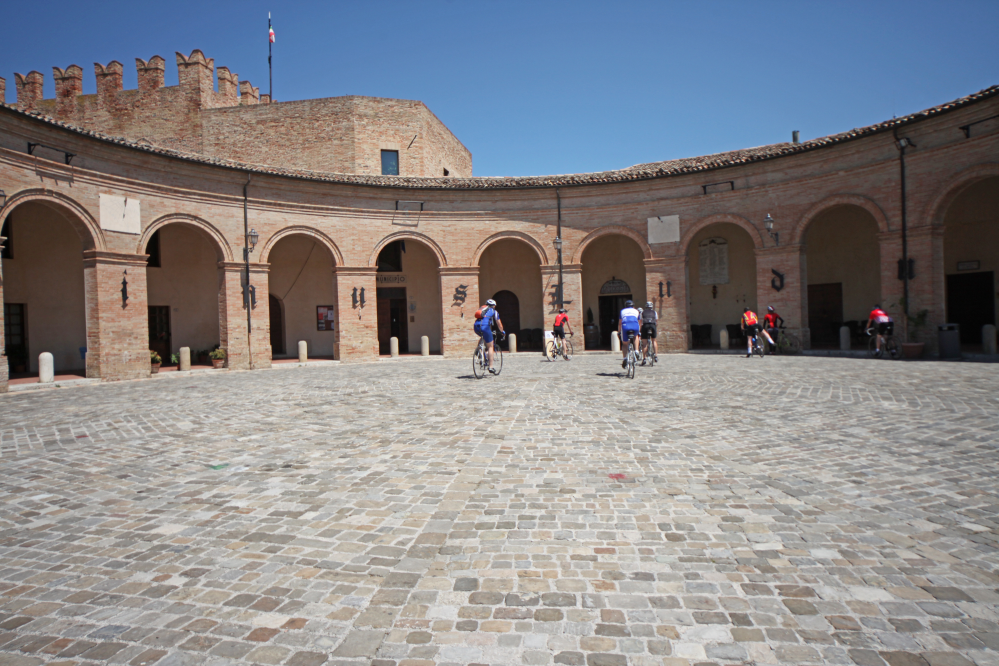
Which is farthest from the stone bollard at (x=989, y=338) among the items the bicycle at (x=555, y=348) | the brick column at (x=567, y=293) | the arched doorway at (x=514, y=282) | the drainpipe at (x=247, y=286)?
the drainpipe at (x=247, y=286)

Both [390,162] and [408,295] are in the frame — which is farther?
[390,162]

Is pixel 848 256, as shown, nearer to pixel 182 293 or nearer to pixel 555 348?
pixel 555 348

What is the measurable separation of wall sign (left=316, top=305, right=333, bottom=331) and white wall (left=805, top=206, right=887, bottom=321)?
18.7 m

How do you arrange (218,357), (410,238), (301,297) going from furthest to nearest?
(301,297) → (410,238) → (218,357)

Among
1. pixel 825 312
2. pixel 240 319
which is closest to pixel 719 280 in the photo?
pixel 825 312

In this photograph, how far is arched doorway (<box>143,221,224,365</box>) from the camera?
64.7 feet

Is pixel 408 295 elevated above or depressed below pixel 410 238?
below

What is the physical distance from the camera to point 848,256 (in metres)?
20.1

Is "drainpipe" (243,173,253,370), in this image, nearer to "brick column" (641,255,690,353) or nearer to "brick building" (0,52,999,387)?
"brick building" (0,52,999,387)

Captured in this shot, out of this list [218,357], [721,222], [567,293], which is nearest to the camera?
[218,357]

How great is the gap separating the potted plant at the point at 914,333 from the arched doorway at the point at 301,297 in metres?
19.6

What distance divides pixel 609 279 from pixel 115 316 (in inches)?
708

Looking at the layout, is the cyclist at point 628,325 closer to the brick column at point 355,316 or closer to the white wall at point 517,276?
the brick column at point 355,316

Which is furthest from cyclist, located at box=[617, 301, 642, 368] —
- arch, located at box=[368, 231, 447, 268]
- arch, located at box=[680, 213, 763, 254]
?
arch, located at box=[368, 231, 447, 268]
